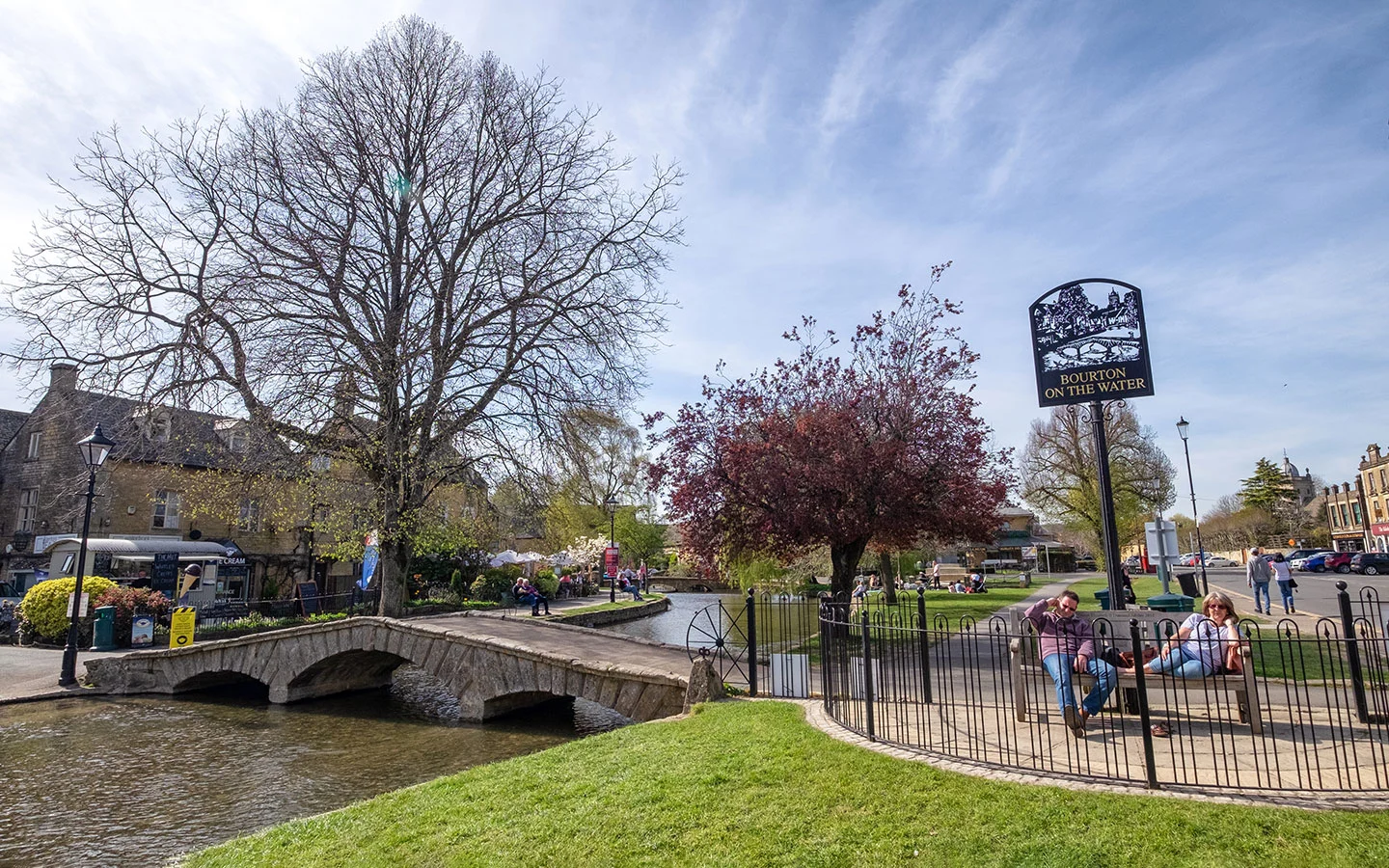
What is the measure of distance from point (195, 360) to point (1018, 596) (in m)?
27.6

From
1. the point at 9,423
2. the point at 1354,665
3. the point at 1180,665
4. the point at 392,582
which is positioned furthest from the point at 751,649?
the point at 9,423

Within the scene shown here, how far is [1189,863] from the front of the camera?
4.05 m

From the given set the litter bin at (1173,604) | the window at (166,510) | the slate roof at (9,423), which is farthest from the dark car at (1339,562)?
the slate roof at (9,423)

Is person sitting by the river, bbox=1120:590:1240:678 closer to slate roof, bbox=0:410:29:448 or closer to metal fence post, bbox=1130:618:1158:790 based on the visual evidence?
metal fence post, bbox=1130:618:1158:790

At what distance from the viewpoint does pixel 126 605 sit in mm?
19922

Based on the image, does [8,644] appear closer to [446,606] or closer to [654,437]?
[446,606]

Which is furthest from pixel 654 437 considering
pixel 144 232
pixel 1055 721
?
pixel 144 232

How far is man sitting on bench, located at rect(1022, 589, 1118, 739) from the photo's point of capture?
21.2ft

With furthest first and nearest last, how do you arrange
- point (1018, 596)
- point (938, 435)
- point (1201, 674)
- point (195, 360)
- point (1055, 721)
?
point (1018, 596)
point (195, 360)
point (938, 435)
point (1055, 721)
point (1201, 674)

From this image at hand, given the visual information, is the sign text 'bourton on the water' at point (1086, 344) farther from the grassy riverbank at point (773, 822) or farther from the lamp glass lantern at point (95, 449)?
the lamp glass lantern at point (95, 449)

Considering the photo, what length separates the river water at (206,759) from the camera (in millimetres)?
7918

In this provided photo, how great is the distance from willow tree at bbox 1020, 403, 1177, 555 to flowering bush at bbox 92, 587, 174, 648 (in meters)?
37.5

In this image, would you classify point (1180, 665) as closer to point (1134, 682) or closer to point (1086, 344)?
point (1134, 682)

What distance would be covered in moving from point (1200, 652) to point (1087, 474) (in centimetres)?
3542
